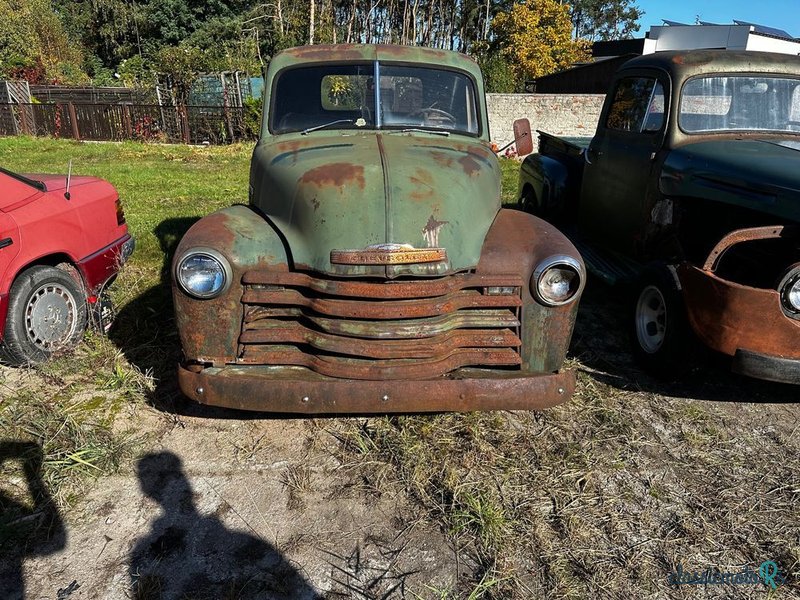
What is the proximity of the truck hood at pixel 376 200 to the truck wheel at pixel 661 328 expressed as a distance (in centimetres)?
128

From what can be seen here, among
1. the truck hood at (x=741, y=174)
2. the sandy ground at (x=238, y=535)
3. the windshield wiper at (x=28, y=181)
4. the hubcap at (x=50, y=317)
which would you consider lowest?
the sandy ground at (x=238, y=535)

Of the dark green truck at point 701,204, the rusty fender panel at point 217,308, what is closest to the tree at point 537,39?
the dark green truck at point 701,204

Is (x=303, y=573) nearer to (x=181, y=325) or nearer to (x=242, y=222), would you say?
(x=181, y=325)

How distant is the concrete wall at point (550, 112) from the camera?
14.9m

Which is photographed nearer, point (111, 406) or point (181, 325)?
point (181, 325)

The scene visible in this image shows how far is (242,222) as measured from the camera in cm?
338

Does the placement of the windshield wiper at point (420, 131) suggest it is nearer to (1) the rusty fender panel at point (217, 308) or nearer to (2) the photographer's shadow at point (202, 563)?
(1) the rusty fender panel at point (217, 308)

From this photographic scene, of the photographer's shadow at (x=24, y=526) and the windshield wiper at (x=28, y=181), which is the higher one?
the windshield wiper at (x=28, y=181)

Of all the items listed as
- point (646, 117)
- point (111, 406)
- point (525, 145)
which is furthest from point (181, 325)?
point (646, 117)

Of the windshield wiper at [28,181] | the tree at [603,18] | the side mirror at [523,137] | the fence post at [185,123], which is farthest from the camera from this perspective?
the tree at [603,18]

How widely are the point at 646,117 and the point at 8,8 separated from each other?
40.6 metres

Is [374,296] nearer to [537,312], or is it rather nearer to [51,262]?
[537,312]

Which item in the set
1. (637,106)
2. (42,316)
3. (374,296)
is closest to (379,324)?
(374,296)

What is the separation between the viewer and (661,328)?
4105mm
